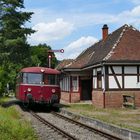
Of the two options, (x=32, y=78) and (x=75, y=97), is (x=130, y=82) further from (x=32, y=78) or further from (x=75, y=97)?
(x=75, y=97)

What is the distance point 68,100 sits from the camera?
44000 mm

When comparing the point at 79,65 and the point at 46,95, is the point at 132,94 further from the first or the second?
the point at 79,65

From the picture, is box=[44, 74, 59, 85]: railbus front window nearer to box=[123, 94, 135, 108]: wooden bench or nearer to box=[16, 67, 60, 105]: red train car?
box=[16, 67, 60, 105]: red train car

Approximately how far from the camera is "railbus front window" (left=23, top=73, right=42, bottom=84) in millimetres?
31641

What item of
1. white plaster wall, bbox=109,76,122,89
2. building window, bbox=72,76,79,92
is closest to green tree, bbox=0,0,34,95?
building window, bbox=72,76,79,92

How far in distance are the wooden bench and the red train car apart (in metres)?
4.55

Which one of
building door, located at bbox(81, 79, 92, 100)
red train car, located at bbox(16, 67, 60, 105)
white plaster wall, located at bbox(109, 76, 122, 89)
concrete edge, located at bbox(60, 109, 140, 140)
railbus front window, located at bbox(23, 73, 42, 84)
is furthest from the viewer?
building door, located at bbox(81, 79, 92, 100)

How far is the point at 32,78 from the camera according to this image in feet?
104

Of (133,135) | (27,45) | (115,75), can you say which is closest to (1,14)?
(27,45)

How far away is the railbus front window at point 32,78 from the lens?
1246 inches

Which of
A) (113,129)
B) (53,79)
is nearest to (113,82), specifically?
(53,79)

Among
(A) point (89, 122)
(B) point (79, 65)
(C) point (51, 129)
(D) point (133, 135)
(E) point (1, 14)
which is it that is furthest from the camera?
(B) point (79, 65)

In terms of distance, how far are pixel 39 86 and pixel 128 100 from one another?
245 inches

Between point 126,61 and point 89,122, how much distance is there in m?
10.1
